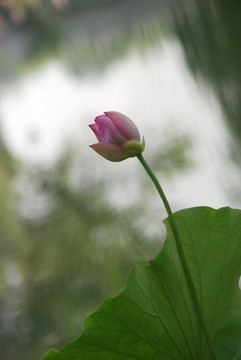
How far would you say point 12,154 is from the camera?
8.20ft

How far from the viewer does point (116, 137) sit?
337 mm

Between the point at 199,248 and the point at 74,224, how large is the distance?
1.39 m

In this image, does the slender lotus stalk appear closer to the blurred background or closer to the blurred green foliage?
the blurred background

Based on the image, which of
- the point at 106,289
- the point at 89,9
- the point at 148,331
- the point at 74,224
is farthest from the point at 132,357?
the point at 89,9

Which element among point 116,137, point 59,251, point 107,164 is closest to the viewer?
point 116,137

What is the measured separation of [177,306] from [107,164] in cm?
161

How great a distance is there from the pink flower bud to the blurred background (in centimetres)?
90

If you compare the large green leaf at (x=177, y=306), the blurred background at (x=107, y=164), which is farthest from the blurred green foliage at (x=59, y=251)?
the large green leaf at (x=177, y=306)

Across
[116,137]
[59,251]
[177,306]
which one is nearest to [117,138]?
[116,137]

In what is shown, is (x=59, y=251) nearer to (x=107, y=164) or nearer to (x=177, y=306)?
(x=107, y=164)

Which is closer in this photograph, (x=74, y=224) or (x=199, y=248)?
(x=199, y=248)

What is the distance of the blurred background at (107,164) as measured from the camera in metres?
1.42

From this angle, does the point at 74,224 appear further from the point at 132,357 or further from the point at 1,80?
the point at 1,80

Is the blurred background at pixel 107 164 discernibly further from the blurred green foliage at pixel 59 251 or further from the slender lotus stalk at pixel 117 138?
the slender lotus stalk at pixel 117 138
